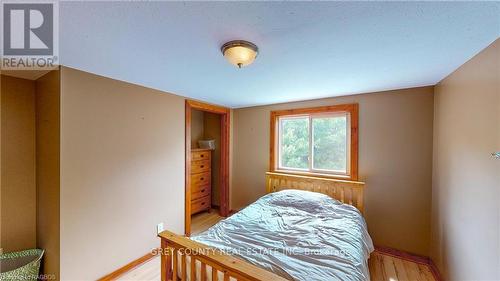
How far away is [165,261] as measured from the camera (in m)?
1.50

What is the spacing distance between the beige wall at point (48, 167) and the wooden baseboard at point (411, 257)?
11.4ft

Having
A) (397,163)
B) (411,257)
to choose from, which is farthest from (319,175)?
(411,257)

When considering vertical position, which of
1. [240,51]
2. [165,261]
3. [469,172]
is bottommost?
[165,261]

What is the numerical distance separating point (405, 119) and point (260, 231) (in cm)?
218

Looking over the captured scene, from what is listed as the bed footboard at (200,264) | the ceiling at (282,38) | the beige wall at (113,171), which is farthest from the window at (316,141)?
the bed footboard at (200,264)

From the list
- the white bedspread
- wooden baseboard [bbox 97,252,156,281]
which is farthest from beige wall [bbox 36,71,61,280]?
the white bedspread

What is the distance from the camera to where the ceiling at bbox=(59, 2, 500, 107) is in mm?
971

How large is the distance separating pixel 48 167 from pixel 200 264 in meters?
1.73

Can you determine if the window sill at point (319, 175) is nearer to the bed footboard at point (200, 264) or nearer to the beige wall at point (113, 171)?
the beige wall at point (113, 171)

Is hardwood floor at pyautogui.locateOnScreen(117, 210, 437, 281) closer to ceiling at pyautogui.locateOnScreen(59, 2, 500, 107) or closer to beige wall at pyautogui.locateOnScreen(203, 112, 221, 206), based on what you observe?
beige wall at pyautogui.locateOnScreen(203, 112, 221, 206)

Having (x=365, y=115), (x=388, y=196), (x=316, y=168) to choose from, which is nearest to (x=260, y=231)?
(x=316, y=168)

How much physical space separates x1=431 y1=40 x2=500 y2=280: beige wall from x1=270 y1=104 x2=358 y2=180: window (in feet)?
2.92

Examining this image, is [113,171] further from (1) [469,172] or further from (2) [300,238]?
(1) [469,172]

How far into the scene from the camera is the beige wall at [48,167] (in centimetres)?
175
